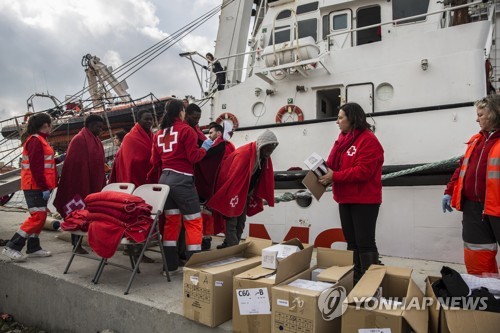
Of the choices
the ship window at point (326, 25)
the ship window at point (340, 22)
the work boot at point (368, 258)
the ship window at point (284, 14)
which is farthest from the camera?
the ship window at point (284, 14)

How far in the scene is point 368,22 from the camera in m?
6.54

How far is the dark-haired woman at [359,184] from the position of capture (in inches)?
96.7

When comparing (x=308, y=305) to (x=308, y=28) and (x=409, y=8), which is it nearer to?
(x=409, y=8)

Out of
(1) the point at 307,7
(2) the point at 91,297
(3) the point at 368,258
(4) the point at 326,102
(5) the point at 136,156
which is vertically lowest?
(2) the point at 91,297

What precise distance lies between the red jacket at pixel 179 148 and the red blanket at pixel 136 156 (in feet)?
1.62

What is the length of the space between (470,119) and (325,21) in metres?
3.81

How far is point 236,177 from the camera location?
10.6 ft

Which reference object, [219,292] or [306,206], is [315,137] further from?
[219,292]

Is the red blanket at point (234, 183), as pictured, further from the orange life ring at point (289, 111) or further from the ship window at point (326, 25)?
the ship window at point (326, 25)

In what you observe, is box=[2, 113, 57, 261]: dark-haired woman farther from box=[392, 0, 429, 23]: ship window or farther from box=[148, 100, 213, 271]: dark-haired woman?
box=[392, 0, 429, 23]: ship window

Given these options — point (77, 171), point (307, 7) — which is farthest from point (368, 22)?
point (77, 171)

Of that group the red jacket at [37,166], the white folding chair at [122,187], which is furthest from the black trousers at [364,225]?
the red jacket at [37,166]

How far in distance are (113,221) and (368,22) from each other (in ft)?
19.1

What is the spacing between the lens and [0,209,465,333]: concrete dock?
2268mm
